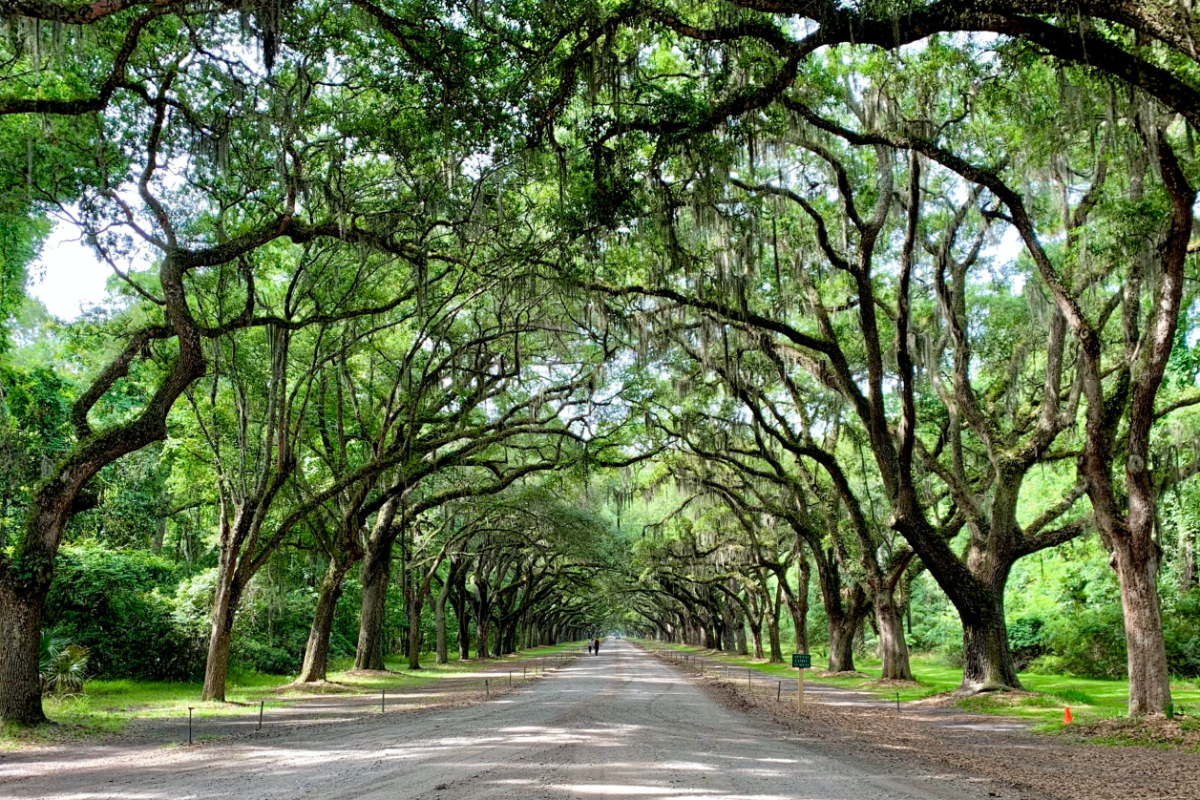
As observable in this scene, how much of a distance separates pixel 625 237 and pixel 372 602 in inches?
590

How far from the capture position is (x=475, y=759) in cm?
834

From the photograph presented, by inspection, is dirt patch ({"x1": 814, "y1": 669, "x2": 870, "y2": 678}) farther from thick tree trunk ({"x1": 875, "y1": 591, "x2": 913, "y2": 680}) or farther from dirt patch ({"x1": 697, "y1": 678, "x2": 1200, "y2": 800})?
dirt patch ({"x1": 697, "y1": 678, "x2": 1200, "y2": 800})

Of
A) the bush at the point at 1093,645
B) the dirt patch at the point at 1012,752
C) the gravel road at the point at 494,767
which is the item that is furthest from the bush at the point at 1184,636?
the gravel road at the point at 494,767

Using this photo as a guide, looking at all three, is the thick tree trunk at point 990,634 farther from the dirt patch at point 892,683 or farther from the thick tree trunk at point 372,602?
the thick tree trunk at point 372,602

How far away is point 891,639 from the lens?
20797 mm

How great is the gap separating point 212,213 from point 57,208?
2706 mm

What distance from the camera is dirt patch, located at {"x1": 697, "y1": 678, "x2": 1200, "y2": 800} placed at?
7.11m

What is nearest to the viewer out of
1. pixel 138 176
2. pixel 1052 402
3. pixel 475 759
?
pixel 475 759

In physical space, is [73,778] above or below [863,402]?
below

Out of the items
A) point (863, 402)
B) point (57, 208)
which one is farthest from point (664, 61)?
point (57, 208)

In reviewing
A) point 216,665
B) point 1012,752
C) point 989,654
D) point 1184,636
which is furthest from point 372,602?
point 1184,636

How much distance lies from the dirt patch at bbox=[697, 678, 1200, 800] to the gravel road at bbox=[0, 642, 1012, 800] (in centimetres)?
70

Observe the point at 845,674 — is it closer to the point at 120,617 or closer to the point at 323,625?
the point at 323,625

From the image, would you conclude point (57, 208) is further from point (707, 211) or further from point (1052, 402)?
point (1052, 402)
